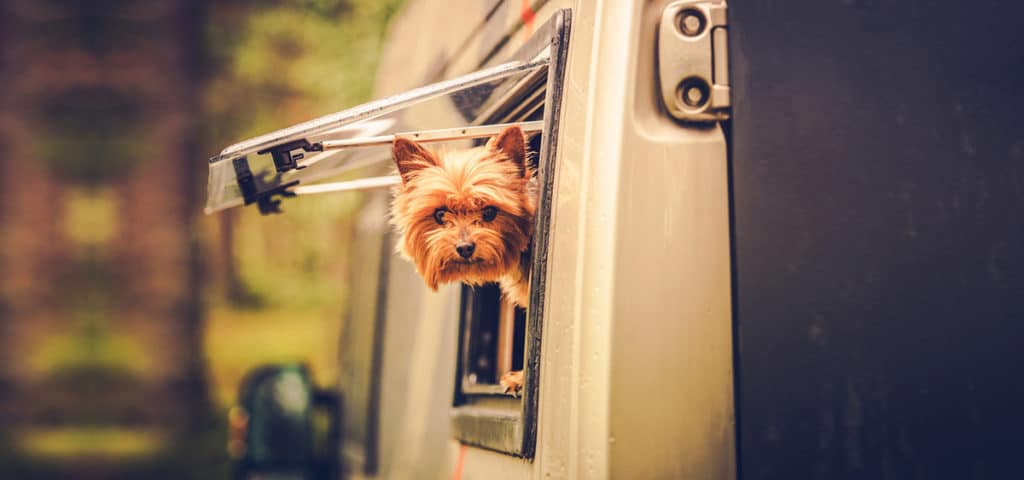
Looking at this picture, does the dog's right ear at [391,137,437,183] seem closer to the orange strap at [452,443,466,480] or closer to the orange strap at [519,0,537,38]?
the orange strap at [519,0,537,38]

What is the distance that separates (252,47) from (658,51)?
15.4m

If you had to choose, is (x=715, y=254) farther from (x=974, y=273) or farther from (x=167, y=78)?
(x=167, y=78)

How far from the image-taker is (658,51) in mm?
2049

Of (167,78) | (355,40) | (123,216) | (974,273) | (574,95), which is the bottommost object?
(974,273)

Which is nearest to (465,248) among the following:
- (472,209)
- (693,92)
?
(472,209)

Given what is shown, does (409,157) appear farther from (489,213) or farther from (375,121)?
(375,121)

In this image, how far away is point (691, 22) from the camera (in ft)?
6.72

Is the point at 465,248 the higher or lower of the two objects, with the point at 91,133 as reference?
lower

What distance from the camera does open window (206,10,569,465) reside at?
2246 mm

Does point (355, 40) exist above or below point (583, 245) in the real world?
above

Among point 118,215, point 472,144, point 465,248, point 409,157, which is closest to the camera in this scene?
point 465,248

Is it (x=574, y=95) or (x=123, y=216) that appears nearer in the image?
(x=574, y=95)

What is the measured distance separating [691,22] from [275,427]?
4.93 meters

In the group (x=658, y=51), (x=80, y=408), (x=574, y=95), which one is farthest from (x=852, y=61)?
(x=80, y=408)
